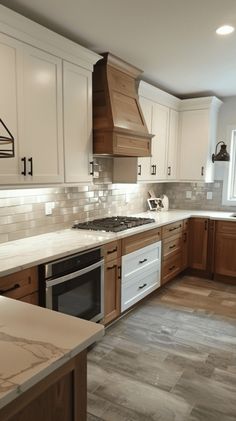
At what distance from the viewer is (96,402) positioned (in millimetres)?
2047

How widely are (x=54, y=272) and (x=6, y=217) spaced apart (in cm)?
65

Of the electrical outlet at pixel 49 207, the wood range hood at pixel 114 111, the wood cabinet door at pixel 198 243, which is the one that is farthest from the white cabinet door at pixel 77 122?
the wood cabinet door at pixel 198 243

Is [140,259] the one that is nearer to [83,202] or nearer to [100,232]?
[100,232]

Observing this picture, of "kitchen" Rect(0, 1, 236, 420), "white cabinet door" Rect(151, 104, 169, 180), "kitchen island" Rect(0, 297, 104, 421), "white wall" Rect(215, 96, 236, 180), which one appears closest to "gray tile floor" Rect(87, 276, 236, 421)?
"kitchen" Rect(0, 1, 236, 420)

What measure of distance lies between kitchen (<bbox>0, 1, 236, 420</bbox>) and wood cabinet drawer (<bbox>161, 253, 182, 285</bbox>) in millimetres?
33

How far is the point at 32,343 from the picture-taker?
3.23 feet

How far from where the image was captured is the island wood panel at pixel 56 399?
873mm

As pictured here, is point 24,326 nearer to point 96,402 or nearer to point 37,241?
point 96,402

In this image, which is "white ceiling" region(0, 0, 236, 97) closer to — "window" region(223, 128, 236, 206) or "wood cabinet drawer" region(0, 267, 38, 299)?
"window" region(223, 128, 236, 206)

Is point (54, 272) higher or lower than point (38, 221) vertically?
lower

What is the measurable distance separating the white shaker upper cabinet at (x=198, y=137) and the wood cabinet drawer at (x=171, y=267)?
122 cm

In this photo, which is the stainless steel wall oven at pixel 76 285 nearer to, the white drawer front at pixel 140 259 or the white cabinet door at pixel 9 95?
the white drawer front at pixel 140 259

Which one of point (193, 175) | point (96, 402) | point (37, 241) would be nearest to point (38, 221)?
point (37, 241)

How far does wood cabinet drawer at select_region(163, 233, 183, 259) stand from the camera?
3844 millimetres
